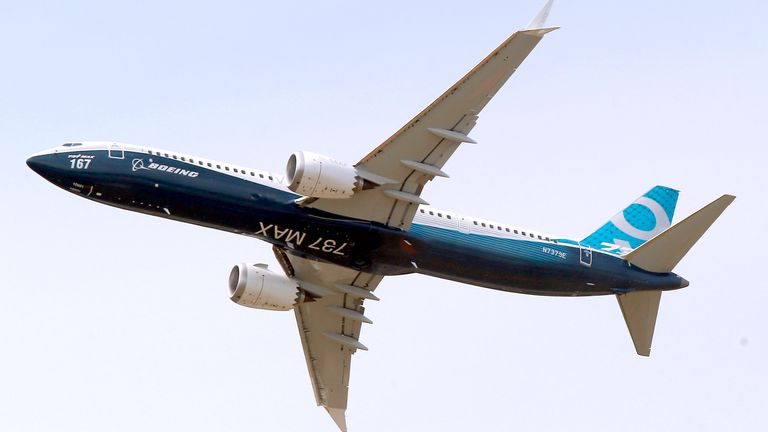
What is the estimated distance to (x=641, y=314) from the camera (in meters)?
57.3

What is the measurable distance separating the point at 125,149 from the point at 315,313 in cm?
1481

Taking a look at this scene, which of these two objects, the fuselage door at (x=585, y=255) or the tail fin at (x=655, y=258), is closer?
the tail fin at (x=655, y=258)

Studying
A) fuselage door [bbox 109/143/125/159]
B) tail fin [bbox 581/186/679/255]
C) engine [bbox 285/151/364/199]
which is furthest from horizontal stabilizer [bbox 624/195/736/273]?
fuselage door [bbox 109/143/125/159]

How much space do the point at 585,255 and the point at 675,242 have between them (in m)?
4.00

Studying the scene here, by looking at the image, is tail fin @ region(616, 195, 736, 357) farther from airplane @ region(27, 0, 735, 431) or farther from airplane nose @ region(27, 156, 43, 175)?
airplane nose @ region(27, 156, 43, 175)

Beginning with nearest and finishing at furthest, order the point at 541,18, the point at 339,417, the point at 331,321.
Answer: the point at 541,18 → the point at 331,321 → the point at 339,417

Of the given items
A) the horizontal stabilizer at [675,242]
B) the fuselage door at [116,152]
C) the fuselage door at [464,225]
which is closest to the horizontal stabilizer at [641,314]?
the horizontal stabilizer at [675,242]

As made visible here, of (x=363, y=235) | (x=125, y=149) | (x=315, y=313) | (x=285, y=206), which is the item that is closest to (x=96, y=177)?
(x=125, y=149)

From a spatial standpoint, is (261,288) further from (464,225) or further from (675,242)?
(675,242)

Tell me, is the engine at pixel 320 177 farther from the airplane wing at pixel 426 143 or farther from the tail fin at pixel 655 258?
the tail fin at pixel 655 258

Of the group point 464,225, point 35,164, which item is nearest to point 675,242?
point 464,225

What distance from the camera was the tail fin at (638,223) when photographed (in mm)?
57875

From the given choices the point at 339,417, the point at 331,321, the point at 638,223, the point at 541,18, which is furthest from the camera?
the point at 339,417

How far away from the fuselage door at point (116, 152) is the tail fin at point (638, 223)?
2154 cm
